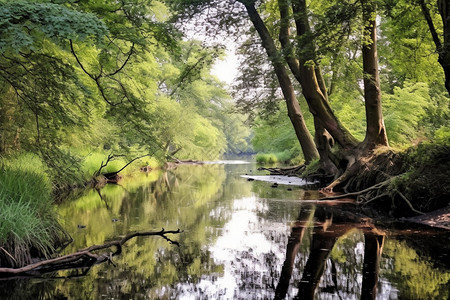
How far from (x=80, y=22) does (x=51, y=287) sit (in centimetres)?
278

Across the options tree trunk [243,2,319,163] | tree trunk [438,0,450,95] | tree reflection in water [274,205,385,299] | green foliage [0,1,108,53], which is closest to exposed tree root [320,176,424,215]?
tree reflection in water [274,205,385,299]

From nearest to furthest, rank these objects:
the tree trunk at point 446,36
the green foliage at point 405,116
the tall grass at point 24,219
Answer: the tall grass at point 24,219 < the tree trunk at point 446,36 < the green foliage at point 405,116

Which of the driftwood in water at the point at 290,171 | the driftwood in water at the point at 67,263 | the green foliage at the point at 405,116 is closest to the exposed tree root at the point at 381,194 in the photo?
the driftwood in water at the point at 67,263

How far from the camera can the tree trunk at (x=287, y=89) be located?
51.2ft

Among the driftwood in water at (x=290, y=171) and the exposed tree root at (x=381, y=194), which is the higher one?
the driftwood in water at (x=290, y=171)

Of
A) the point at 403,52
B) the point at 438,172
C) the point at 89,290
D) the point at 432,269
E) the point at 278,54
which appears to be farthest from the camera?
the point at 403,52

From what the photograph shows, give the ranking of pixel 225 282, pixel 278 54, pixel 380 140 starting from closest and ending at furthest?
1. pixel 225 282
2. pixel 278 54
3. pixel 380 140

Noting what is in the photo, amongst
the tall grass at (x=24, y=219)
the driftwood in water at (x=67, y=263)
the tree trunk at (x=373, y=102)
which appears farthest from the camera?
the tree trunk at (x=373, y=102)

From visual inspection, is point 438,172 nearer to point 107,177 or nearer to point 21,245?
point 21,245

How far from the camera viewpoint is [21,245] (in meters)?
4.89

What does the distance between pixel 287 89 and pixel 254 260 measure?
1252 centimetres

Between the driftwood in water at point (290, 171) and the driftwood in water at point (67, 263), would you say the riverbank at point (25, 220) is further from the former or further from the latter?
the driftwood in water at point (290, 171)

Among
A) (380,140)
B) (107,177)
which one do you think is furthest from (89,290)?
(107,177)

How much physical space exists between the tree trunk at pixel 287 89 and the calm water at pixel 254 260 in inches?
340
